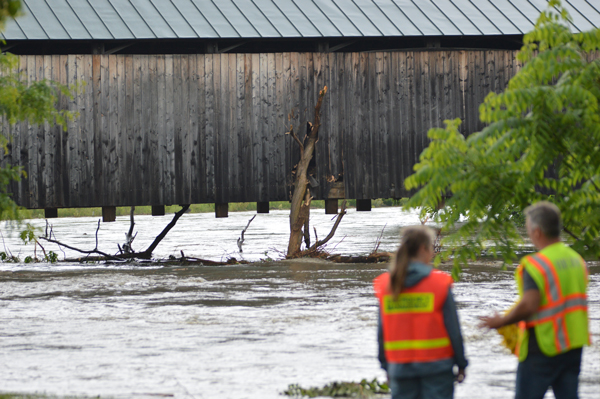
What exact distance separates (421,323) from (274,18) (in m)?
14.5

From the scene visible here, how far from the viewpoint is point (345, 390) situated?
5516mm

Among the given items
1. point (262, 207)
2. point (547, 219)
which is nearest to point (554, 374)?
point (547, 219)

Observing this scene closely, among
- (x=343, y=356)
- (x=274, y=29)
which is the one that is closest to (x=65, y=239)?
(x=274, y=29)

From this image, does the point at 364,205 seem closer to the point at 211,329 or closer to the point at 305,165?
the point at 305,165

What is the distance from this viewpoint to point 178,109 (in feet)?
51.7

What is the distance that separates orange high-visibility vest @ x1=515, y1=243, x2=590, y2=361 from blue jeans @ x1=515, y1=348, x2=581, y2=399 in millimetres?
54

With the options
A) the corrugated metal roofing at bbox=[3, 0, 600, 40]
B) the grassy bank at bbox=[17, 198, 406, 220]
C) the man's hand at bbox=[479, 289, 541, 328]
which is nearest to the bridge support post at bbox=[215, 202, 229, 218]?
the corrugated metal roofing at bbox=[3, 0, 600, 40]

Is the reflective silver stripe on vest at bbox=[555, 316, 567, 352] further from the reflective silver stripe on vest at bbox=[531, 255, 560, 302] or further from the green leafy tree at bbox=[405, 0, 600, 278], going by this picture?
the green leafy tree at bbox=[405, 0, 600, 278]

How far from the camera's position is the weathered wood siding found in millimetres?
15492

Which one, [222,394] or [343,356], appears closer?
[222,394]

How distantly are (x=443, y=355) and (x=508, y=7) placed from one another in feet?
52.5

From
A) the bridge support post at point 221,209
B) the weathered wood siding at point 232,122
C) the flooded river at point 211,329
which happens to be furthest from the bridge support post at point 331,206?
the bridge support post at point 221,209

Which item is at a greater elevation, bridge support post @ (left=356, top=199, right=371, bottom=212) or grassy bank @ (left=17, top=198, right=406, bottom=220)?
bridge support post @ (left=356, top=199, right=371, bottom=212)

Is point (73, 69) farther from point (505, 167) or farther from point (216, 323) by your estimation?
point (505, 167)
